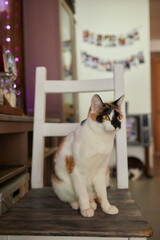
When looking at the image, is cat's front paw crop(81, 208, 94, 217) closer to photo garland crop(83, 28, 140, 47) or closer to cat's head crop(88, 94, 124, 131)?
cat's head crop(88, 94, 124, 131)

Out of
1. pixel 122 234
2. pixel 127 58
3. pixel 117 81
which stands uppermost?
pixel 127 58

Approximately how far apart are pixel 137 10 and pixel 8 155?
266 cm

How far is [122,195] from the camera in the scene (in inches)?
27.9

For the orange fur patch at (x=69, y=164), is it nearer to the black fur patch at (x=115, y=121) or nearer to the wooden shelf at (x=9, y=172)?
the black fur patch at (x=115, y=121)

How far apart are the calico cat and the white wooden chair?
0.13 ft

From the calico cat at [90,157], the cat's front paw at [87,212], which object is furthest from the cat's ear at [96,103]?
the cat's front paw at [87,212]

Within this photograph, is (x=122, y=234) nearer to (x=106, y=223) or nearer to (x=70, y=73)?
(x=106, y=223)

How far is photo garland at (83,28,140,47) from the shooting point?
2.99 m

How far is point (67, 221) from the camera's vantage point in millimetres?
524

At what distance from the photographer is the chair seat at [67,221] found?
471mm

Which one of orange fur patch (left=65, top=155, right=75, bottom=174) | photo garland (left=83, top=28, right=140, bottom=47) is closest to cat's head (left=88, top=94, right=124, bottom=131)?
orange fur patch (left=65, top=155, right=75, bottom=174)

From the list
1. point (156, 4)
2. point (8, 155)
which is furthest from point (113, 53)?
point (8, 155)

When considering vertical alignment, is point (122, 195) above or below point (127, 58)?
below

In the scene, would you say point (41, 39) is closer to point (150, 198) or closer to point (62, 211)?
point (150, 198)
